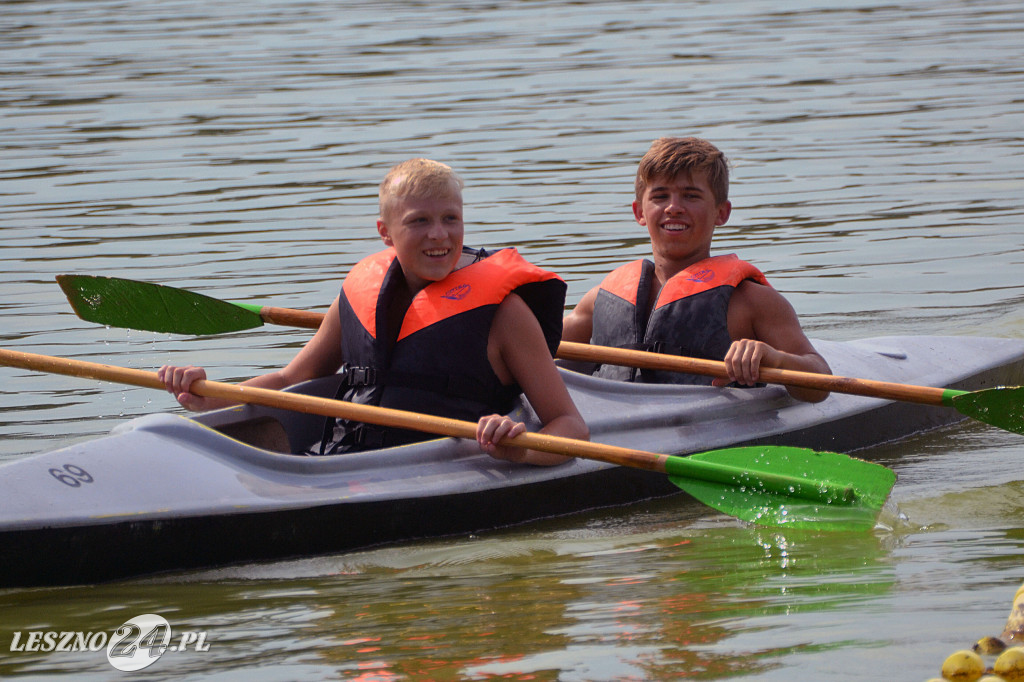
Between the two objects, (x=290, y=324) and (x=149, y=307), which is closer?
(x=290, y=324)

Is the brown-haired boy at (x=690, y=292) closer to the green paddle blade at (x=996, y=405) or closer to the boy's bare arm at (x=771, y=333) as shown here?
the boy's bare arm at (x=771, y=333)

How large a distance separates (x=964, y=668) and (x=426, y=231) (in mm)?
1985

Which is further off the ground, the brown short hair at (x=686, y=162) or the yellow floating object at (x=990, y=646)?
the brown short hair at (x=686, y=162)

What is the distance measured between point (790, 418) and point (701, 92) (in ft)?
29.1

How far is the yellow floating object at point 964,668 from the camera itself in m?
2.88

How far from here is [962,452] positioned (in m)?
5.14

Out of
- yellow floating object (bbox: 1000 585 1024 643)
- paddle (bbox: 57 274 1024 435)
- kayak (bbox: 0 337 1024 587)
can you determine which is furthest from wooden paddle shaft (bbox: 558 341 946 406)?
yellow floating object (bbox: 1000 585 1024 643)

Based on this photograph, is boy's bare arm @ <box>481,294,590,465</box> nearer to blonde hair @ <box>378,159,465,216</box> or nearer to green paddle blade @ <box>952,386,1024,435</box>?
blonde hair @ <box>378,159,465,216</box>

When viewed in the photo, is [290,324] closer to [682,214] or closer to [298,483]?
[298,483]

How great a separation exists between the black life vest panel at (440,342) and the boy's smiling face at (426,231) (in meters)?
0.06

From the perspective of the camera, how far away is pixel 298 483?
159 inches

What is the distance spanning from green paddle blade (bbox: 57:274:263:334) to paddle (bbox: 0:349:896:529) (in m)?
1.14

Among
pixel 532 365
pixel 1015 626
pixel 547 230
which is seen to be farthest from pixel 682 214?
pixel 547 230

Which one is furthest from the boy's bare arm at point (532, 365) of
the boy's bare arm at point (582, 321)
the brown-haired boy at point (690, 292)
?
the boy's bare arm at point (582, 321)
